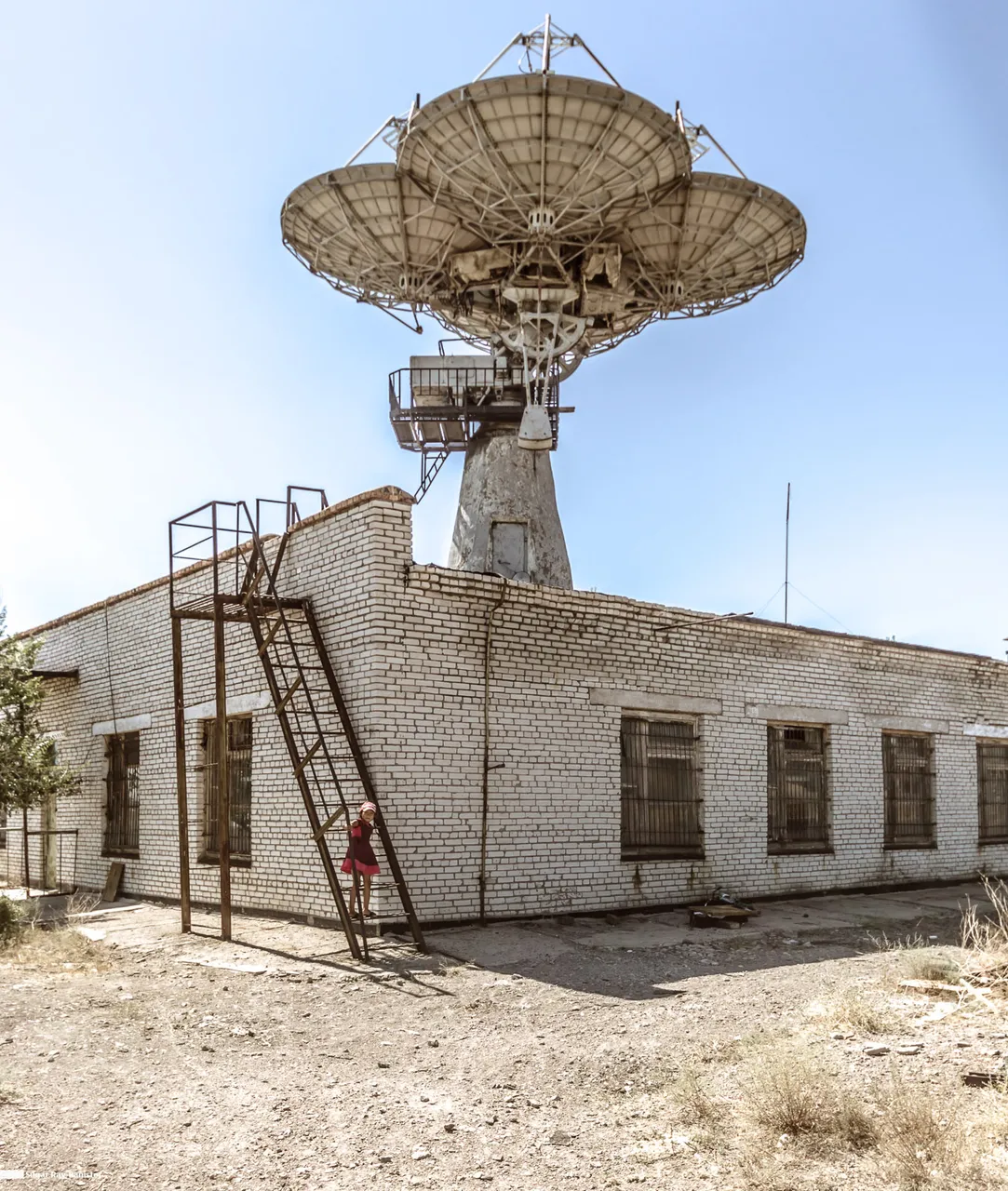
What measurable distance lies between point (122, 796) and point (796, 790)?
9722mm

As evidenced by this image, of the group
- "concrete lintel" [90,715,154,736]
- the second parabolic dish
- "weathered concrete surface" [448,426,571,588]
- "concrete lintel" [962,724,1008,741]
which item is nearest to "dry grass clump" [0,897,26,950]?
"concrete lintel" [90,715,154,736]

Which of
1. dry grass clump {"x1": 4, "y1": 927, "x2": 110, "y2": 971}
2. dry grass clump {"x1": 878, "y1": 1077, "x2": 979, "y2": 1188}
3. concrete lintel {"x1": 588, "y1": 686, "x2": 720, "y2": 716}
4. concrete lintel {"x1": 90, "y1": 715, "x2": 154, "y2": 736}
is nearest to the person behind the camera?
dry grass clump {"x1": 878, "y1": 1077, "x2": 979, "y2": 1188}

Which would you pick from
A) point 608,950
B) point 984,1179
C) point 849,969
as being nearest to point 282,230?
point 608,950

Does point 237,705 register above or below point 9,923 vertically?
above

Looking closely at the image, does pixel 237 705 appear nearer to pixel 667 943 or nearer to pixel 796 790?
pixel 667 943

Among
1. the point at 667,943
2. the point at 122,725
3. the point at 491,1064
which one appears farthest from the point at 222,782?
the point at 122,725

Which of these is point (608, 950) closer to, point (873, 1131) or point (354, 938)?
point (354, 938)

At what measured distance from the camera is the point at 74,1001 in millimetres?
8344

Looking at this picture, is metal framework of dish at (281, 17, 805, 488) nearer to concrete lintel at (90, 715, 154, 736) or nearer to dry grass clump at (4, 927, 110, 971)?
concrete lintel at (90, 715, 154, 736)

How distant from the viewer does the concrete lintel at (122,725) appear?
1535cm

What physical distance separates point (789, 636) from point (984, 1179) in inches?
445

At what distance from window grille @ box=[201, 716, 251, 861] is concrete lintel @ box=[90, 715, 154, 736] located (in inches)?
75.8

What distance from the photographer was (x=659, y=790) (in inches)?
533

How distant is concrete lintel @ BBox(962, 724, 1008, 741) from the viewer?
18000 millimetres
